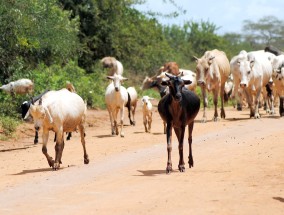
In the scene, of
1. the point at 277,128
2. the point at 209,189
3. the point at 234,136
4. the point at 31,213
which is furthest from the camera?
the point at 277,128

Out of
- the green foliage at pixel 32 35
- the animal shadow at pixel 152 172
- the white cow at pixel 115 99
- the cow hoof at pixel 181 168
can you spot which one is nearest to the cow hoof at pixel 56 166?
the animal shadow at pixel 152 172

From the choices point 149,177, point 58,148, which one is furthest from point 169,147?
point 58,148

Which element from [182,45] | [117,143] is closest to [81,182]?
[117,143]

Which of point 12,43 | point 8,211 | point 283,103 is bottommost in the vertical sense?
point 8,211

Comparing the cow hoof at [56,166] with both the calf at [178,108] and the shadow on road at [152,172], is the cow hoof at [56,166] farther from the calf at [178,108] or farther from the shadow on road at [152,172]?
the calf at [178,108]

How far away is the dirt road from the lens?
32.3 feet

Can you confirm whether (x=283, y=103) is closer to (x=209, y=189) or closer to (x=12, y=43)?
(x=12, y=43)

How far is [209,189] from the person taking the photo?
11.0 m

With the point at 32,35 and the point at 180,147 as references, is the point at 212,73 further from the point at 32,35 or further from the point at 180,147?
the point at 180,147

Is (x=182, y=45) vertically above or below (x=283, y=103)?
above

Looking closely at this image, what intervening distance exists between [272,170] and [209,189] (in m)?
2.17

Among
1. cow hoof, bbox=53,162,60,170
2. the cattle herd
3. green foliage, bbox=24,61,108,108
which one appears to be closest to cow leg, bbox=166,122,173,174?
the cattle herd

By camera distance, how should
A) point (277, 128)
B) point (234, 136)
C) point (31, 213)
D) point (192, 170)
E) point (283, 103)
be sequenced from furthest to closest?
point (283, 103) → point (277, 128) → point (234, 136) → point (192, 170) → point (31, 213)

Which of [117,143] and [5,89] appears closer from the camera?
[117,143]
